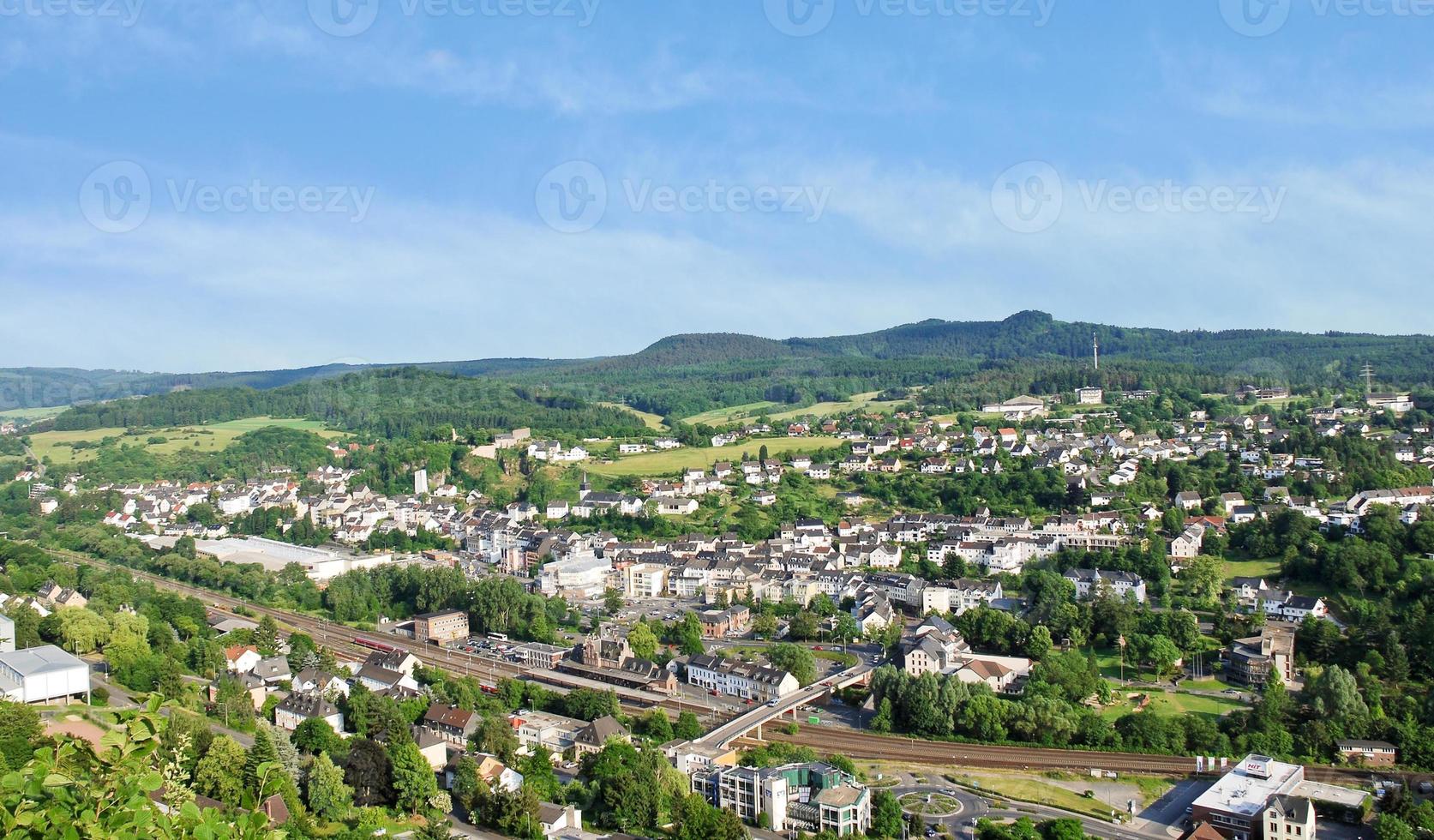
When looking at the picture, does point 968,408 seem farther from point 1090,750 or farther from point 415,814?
point 415,814

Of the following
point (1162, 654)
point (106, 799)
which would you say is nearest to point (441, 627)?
point (1162, 654)

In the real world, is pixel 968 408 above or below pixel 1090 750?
above

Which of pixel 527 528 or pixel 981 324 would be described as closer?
pixel 527 528

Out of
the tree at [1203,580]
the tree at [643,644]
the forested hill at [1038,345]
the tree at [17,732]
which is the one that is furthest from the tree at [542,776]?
the forested hill at [1038,345]

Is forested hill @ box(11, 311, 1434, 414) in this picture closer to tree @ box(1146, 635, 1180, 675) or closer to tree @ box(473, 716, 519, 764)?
tree @ box(1146, 635, 1180, 675)

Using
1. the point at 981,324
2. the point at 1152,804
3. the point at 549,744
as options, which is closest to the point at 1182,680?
the point at 1152,804

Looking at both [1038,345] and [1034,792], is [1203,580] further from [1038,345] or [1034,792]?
[1038,345]

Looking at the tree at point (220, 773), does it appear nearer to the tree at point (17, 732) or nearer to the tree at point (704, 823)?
the tree at point (17, 732)
